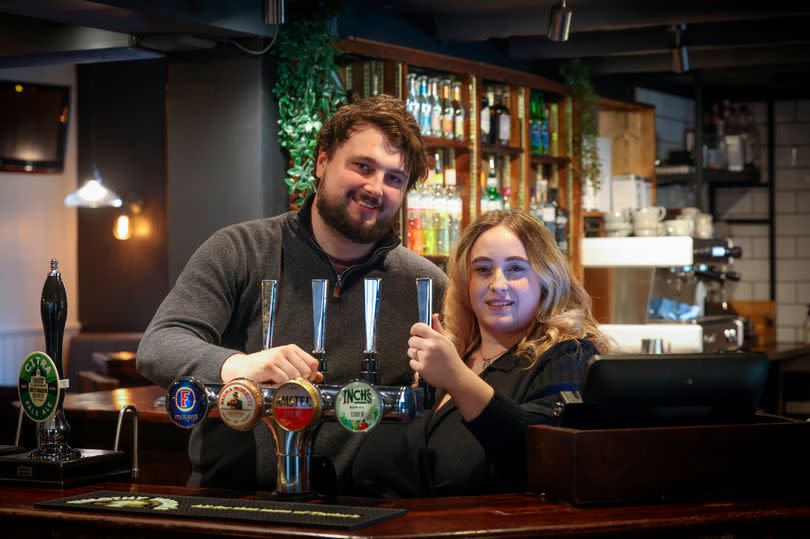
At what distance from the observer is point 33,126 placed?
349 inches

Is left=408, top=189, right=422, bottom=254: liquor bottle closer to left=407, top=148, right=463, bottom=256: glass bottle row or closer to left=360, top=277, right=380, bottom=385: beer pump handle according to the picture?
left=407, top=148, right=463, bottom=256: glass bottle row

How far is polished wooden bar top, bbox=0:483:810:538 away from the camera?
1979mm

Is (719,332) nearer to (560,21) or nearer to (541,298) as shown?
(560,21)

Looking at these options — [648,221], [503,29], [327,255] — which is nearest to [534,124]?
[648,221]

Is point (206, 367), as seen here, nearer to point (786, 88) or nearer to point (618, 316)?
point (618, 316)

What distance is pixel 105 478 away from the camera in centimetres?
258

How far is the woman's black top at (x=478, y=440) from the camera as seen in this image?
237 centimetres

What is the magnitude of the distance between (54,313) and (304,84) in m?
2.96

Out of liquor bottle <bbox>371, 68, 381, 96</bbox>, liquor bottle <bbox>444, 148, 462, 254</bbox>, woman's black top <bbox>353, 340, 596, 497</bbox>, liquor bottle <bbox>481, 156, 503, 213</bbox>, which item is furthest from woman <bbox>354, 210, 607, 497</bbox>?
liquor bottle <bbox>481, 156, 503, 213</bbox>

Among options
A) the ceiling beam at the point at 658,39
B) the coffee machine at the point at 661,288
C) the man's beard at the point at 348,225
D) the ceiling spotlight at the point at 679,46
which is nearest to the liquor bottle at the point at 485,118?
the ceiling beam at the point at 658,39

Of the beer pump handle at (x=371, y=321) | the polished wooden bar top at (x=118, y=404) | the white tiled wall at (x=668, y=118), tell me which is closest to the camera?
the beer pump handle at (x=371, y=321)

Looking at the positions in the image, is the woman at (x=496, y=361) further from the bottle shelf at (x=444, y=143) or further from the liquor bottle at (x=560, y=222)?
the liquor bottle at (x=560, y=222)

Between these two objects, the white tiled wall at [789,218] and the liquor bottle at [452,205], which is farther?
the white tiled wall at [789,218]

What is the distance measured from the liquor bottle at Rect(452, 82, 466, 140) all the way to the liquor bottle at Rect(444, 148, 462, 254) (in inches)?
8.0
